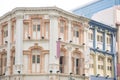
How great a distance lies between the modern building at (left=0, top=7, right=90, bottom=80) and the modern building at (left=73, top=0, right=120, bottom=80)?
22.4 ft

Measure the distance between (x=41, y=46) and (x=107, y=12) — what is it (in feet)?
38.5

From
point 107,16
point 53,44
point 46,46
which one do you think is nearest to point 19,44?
point 46,46

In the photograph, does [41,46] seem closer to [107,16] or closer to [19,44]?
[19,44]

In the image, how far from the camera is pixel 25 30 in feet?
112

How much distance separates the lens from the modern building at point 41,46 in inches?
1300

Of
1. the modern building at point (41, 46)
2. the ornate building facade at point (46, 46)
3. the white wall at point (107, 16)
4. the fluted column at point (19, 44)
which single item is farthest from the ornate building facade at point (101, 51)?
the fluted column at point (19, 44)

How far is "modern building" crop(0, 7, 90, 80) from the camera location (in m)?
33.0

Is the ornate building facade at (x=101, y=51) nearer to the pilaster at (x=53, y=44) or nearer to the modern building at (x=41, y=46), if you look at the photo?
the modern building at (x=41, y=46)

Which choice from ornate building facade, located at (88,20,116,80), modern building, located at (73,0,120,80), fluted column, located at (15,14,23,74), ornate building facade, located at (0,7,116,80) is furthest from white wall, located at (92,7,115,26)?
fluted column, located at (15,14,23,74)

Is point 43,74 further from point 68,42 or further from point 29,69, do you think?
point 68,42

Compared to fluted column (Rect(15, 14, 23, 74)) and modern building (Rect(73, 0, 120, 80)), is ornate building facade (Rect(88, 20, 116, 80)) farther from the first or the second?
fluted column (Rect(15, 14, 23, 74))

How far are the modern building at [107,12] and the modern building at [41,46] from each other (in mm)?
6823

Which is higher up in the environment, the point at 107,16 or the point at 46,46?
the point at 107,16

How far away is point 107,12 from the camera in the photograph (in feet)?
137
